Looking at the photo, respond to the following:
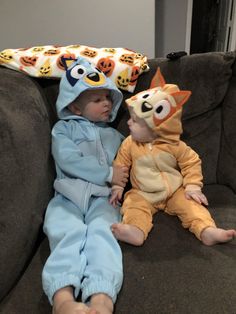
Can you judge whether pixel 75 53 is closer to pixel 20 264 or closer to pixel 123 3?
pixel 20 264

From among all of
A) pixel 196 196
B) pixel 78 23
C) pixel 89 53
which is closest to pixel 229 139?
pixel 196 196

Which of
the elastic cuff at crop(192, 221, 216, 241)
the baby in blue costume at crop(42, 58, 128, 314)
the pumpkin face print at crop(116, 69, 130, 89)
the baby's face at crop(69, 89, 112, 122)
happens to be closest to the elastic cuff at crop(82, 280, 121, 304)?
the baby in blue costume at crop(42, 58, 128, 314)

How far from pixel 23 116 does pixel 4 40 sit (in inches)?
51.0

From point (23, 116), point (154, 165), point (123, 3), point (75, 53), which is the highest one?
point (123, 3)

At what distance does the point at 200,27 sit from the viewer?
2.55 metres

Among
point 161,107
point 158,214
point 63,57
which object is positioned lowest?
point 158,214

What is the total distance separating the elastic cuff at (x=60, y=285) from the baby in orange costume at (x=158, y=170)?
21 centimetres

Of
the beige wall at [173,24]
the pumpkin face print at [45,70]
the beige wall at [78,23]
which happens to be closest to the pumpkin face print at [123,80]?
the pumpkin face print at [45,70]

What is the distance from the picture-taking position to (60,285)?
0.71 meters

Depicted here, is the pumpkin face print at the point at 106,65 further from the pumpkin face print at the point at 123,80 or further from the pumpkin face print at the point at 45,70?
the pumpkin face print at the point at 45,70

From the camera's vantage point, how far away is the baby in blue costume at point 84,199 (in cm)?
72

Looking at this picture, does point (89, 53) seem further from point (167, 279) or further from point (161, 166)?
point (167, 279)

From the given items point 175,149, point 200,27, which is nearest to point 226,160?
point 175,149

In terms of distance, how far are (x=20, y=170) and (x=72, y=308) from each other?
0.41 meters
